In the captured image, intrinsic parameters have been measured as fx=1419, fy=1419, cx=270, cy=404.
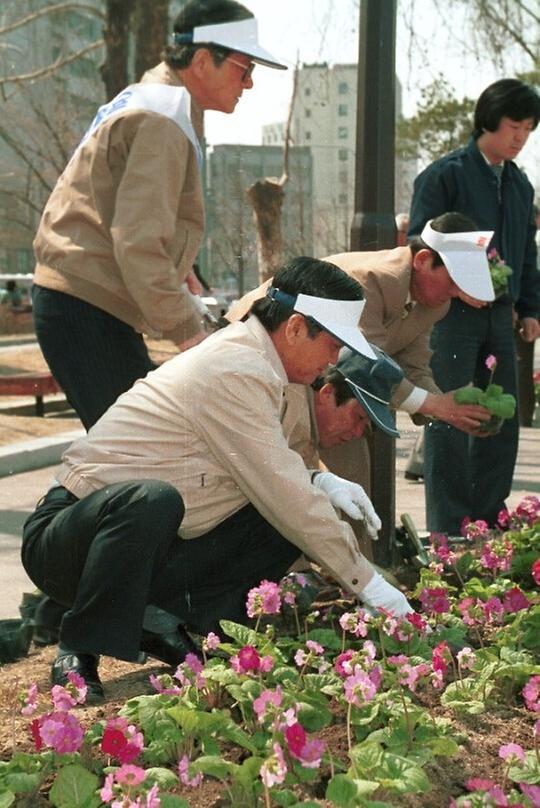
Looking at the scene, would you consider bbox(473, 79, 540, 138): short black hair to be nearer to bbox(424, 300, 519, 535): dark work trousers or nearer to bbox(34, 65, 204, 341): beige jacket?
bbox(424, 300, 519, 535): dark work trousers

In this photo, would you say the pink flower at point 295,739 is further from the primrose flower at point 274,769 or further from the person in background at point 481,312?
the person in background at point 481,312

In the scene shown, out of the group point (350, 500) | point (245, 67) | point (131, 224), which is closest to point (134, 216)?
point (131, 224)

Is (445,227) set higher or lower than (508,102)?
lower

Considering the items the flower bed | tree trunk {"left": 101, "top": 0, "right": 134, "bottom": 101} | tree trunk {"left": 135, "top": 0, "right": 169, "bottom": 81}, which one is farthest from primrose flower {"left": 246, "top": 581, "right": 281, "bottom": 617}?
tree trunk {"left": 101, "top": 0, "right": 134, "bottom": 101}

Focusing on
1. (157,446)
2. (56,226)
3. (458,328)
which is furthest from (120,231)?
(458,328)

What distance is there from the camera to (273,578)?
386 centimetres

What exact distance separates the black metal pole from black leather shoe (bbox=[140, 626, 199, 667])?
1.51 meters

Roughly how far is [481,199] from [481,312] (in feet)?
1.58

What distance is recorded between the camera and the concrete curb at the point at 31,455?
905cm

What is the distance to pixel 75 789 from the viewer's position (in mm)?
2459

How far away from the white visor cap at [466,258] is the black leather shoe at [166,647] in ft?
5.79

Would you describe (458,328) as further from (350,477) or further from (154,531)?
(154,531)

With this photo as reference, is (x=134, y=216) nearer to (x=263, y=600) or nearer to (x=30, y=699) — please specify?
(x=263, y=600)

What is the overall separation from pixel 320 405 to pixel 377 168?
4.29 ft
